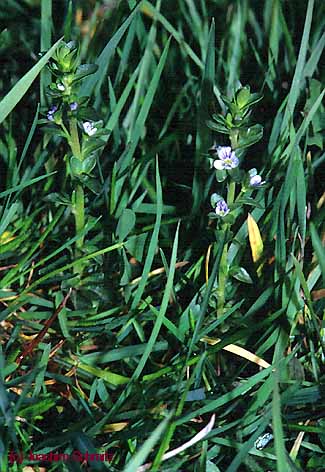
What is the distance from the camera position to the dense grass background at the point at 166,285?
1.03 m

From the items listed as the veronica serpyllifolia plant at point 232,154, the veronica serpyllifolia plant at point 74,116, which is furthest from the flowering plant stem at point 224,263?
the veronica serpyllifolia plant at point 74,116

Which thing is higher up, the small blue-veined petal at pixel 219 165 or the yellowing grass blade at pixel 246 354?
the small blue-veined petal at pixel 219 165

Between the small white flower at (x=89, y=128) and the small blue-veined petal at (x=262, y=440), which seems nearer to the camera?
the small blue-veined petal at (x=262, y=440)

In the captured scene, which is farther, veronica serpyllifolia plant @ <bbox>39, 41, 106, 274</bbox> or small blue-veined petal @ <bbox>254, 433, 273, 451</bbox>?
veronica serpyllifolia plant @ <bbox>39, 41, 106, 274</bbox>

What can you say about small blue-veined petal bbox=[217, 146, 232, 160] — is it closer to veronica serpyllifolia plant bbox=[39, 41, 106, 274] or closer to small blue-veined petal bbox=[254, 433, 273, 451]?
veronica serpyllifolia plant bbox=[39, 41, 106, 274]

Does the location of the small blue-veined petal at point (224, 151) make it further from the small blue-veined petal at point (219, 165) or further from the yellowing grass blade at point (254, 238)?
the yellowing grass blade at point (254, 238)

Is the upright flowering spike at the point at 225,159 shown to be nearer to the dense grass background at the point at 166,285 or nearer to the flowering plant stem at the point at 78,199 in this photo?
the dense grass background at the point at 166,285

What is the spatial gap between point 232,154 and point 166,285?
0.68 feet

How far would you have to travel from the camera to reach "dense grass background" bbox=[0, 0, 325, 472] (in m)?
1.03

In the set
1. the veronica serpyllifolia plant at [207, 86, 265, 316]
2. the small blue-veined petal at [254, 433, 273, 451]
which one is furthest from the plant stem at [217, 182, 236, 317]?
the small blue-veined petal at [254, 433, 273, 451]

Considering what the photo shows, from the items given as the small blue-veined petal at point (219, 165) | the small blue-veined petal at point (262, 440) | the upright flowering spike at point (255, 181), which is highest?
the small blue-veined petal at point (219, 165)

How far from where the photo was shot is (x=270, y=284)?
118 cm

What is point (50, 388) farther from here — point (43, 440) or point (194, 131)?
point (194, 131)

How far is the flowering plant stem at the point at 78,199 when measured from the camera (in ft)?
3.84
